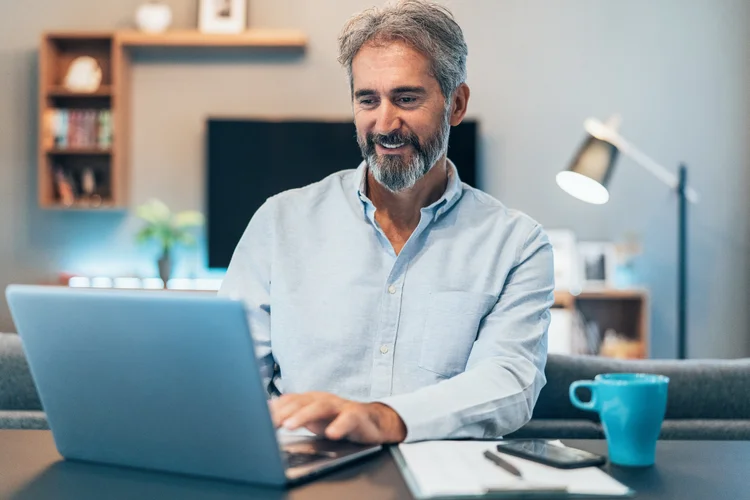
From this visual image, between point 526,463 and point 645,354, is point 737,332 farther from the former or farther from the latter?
point 526,463

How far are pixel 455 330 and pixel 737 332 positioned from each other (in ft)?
12.2

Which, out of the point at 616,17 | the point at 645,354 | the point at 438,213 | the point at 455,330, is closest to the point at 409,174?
the point at 438,213

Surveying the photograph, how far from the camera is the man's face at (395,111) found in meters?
1.48

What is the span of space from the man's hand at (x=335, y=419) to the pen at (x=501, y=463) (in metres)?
0.13

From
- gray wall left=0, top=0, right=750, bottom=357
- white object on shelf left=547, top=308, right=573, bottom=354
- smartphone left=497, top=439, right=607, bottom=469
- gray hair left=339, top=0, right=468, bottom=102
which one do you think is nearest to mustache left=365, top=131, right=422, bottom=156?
gray hair left=339, top=0, right=468, bottom=102

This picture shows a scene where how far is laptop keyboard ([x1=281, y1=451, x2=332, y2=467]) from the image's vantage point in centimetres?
88

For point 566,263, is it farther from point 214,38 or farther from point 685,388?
point 685,388

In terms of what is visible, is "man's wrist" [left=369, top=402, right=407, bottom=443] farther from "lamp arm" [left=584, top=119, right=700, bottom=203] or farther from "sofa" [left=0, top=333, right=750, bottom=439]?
"lamp arm" [left=584, top=119, right=700, bottom=203]

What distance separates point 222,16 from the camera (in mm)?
4648

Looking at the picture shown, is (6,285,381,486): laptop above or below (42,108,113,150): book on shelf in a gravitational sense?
below

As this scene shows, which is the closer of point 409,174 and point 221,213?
point 409,174

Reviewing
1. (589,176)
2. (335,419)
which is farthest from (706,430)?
(589,176)

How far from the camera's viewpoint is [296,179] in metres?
4.65

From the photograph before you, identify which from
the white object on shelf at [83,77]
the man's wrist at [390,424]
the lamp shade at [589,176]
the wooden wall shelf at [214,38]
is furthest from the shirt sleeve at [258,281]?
the white object on shelf at [83,77]
